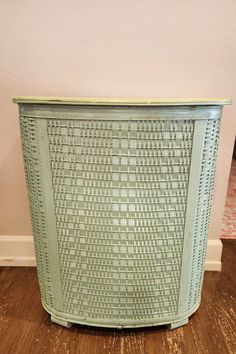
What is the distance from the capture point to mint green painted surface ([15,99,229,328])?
2.29 feet

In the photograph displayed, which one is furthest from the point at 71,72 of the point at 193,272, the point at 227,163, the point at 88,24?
the point at 193,272

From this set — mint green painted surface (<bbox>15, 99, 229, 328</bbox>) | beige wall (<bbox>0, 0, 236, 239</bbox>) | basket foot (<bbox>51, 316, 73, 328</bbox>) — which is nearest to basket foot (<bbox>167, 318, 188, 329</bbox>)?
mint green painted surface (<bbox>15, 99, 229, 328</bbox>)

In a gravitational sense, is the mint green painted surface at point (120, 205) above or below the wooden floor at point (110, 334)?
above

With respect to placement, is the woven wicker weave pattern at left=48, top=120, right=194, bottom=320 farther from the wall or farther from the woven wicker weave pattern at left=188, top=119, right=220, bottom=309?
the wall

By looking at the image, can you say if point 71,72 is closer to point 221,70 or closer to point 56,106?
point 56,106

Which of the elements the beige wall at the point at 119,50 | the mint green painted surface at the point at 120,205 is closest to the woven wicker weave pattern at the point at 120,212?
the mint green painted surface at the point at 120,205

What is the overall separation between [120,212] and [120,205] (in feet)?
0.07

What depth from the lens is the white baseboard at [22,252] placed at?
48.1 inches

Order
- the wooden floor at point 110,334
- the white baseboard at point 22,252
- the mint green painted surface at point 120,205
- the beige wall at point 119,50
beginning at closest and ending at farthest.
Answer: the mint green painted surface at point 120,205, the wooden floor at point 110,334, the beige wall at point 119,50, the white baseboard at point 22,252

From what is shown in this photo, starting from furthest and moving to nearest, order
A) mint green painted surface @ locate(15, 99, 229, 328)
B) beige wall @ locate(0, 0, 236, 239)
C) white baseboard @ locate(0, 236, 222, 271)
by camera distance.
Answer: white baseboard @ locate(0, 236, 222, 271), beige wall @ locate(0, 0, 236, 239), mint green painted surface @ locate(15, 99, 229, 328)

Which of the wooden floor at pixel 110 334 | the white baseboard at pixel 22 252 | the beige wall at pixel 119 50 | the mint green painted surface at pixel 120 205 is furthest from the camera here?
the white baseboard at pixel 22 252

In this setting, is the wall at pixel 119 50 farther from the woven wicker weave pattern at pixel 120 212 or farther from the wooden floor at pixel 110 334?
the wooden floor at pixel 110 334

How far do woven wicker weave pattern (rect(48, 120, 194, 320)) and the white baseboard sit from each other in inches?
17.1

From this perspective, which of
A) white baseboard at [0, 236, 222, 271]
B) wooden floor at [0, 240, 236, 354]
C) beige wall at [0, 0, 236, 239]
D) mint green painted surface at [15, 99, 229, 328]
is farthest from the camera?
white baseboard at [0, 236, 222, 271]
